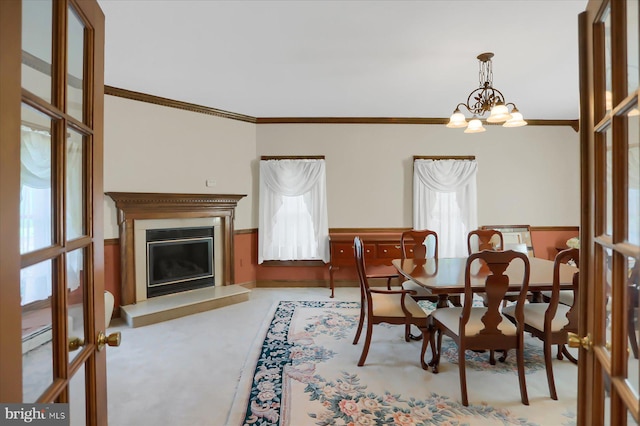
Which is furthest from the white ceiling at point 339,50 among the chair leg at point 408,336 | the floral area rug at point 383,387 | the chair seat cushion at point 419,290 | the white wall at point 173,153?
the floral area rug at point 383,387

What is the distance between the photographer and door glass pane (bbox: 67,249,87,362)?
888 mm

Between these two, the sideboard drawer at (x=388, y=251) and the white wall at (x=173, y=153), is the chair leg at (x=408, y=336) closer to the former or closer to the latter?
the sideboard drawer at (x=388, y=251)

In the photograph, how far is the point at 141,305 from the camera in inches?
149

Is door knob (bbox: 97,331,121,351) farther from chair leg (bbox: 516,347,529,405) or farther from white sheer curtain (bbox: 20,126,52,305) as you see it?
chair leg (bbox: 516,347,529,405)

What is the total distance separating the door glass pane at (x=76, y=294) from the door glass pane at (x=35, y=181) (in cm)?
15

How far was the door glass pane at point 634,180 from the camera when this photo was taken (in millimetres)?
720

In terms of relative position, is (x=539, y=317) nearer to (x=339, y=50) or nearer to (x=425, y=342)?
(x=425, y=342)

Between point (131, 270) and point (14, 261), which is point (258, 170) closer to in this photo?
point (131, 270)

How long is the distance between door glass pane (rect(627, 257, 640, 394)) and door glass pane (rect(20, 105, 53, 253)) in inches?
49.8

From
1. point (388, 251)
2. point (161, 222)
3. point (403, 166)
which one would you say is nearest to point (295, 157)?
point (403, 166)

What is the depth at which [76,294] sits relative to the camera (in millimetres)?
934

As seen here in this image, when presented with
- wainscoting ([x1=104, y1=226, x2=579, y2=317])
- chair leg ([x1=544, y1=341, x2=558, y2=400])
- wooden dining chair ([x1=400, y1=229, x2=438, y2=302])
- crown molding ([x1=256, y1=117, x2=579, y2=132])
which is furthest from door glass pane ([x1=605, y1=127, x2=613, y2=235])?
crown molding ([x1=256, y1=117, x2=579, y2=132])

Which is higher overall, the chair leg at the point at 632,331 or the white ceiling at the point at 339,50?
the white ceiling at the point at 339,50

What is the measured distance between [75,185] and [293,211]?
4196 millimetres
